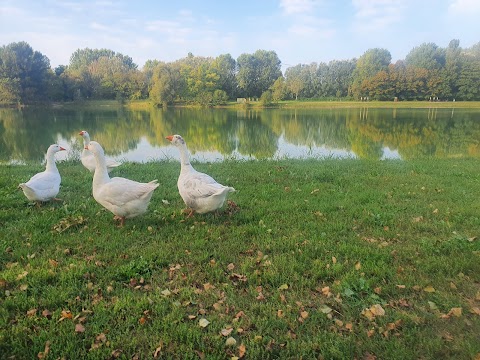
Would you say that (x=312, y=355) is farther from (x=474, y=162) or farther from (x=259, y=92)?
(x=259, y=92)

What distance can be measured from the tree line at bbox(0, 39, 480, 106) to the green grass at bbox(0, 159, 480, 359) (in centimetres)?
7701

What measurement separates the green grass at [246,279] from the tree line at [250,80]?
77.0 m

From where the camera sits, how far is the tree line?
79062 millimetres

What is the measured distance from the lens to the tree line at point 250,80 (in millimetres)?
79062

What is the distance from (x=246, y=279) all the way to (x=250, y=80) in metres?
98.6

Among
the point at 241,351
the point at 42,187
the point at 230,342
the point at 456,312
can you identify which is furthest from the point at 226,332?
the point at 42,187

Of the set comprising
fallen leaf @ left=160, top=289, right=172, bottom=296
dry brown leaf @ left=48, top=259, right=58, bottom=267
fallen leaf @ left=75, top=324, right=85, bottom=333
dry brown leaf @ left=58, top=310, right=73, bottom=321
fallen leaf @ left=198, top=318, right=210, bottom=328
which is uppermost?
dry brown leaf @ left=48, top=259, right=58, bottom=267

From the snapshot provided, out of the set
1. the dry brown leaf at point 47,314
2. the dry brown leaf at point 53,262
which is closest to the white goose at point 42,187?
the dry brown leaf at point 53,262

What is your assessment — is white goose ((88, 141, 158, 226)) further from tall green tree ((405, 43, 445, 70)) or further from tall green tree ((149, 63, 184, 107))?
tall green tree ((405, 43, 445, 70))

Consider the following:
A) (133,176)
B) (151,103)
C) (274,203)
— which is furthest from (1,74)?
(274,203)

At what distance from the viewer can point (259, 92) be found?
100562 millimetres

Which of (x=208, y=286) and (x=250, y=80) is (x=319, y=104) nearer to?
(x=250, y=80)

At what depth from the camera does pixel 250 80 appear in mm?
98938

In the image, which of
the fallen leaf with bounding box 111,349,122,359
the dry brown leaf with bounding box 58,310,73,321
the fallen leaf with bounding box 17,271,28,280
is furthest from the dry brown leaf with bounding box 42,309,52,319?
the fallen leaf with bounding box 111,349,122,359
